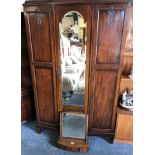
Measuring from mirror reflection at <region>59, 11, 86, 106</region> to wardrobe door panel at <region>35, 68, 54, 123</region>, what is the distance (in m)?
0.17

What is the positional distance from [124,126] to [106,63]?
84 centimetres

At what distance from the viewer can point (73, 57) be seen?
1.74 m

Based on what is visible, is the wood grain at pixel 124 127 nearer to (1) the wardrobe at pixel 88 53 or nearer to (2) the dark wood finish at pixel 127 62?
(1) the wardrobe at pixel 88 53

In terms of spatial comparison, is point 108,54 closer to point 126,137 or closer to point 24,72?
point 126,137

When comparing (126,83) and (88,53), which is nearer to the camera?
(88,53)

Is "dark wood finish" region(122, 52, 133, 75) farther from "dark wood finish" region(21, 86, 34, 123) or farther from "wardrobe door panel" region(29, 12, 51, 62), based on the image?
"dark wood finish" region(21, 86, 34, 123)

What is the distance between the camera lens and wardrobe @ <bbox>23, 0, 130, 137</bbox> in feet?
5.01

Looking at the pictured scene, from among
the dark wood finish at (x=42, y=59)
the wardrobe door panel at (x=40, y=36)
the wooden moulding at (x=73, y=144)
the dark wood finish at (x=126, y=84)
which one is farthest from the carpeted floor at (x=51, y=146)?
the wardrobe door panel at (x=40, y=36)

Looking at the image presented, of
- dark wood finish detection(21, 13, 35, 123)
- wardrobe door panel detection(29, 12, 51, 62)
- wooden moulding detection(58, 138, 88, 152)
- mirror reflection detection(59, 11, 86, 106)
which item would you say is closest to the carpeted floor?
wooden moulding detection(58, 138, 88, 152)

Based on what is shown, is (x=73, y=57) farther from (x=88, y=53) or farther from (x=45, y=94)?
(x=45, y=94)

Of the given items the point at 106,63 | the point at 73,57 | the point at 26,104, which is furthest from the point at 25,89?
the point at 106,63

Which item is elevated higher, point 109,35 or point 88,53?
point 109,35
